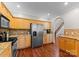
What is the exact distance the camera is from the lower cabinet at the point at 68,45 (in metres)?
4.07

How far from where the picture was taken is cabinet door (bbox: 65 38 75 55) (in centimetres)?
411

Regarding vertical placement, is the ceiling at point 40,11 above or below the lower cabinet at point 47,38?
above

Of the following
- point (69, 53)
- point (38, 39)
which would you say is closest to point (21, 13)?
point (38, 39)

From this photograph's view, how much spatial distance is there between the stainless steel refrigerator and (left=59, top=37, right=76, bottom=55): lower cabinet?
5.42 feet

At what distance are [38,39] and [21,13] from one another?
6.19ft

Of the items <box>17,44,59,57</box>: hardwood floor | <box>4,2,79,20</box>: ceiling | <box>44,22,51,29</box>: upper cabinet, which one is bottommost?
<box>17,44,59,57</box>: hardwood floor

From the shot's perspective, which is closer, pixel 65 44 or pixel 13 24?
pixel 65 44

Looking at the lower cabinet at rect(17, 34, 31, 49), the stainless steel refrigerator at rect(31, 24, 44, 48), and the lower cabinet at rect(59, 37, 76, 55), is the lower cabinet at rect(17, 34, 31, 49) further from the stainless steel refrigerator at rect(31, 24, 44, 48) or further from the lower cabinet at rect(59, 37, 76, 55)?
the lower cabinet at rect(59, 37, 76, 55)

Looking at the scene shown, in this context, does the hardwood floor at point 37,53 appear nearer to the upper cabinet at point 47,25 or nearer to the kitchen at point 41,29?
the kitchen at point 41,29

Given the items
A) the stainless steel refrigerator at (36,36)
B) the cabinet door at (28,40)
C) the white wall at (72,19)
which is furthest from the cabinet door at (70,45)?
the cabinet door at (28,40)

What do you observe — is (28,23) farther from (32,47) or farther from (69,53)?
(69,53)

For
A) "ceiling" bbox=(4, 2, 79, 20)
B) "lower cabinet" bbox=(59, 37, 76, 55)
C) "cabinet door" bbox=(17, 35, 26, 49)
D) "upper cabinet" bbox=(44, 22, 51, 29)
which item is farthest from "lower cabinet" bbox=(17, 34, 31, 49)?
"upper cabinet" bbox=(44, 22, 51, 29)

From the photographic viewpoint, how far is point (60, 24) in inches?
292

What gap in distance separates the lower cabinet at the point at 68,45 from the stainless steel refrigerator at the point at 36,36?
1.65m
